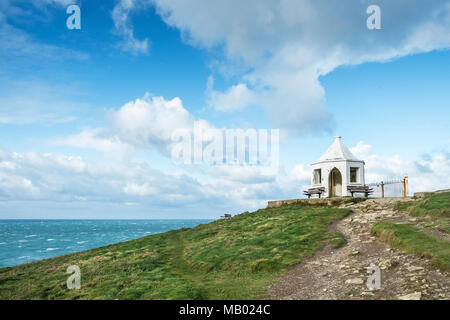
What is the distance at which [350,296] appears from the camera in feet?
42.0

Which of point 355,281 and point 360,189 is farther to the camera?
point 360,189

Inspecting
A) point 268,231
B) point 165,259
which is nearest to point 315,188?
point 268,231

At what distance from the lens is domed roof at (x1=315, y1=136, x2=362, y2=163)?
131ft

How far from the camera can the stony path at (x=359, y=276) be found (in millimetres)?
12344

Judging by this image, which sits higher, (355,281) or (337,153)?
(337,153)

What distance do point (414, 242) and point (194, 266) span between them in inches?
484

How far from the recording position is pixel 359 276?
1463 cm

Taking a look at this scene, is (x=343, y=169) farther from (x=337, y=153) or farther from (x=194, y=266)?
(x=194, y=266)

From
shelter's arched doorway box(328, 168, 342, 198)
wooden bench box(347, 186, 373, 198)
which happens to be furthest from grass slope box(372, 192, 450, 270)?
shelter's arched doorway box(328, 168, 342, 198)

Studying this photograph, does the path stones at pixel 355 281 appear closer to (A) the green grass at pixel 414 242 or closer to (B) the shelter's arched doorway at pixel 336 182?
(A) the green grass at pixel 414 242

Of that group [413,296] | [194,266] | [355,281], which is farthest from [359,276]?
[194,266]
